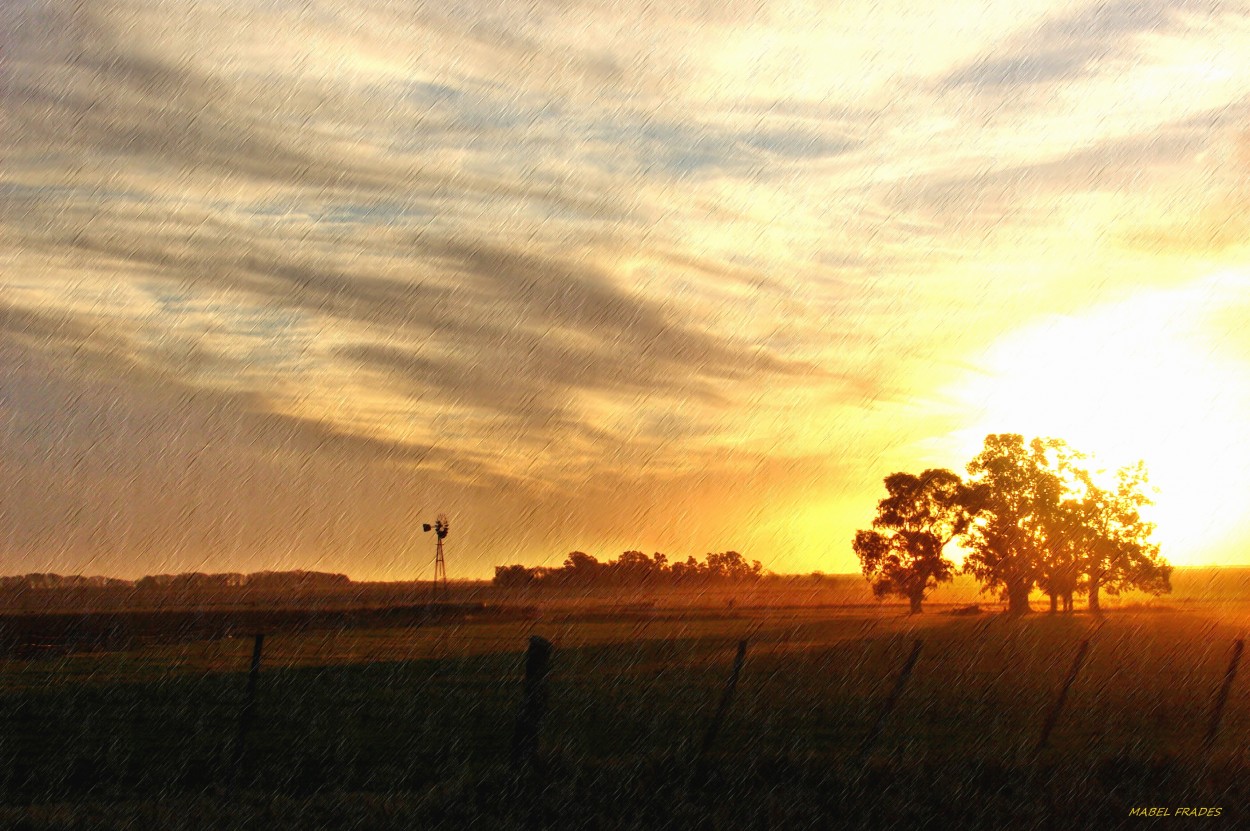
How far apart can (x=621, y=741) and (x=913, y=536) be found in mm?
87476

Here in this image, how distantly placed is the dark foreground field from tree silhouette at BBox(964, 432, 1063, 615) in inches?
1948

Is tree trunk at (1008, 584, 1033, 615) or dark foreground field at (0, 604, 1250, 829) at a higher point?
tree trunk at (1008, 584, 1033, 615)

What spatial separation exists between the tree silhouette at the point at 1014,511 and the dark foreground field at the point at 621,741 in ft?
162

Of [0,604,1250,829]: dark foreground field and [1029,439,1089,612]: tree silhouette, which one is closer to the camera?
[0,604,1250,829]: dark foreground field

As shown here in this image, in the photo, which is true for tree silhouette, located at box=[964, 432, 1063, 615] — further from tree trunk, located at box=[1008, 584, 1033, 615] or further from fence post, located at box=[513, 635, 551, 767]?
fence post, located at box=[513, 635, 551, 767]

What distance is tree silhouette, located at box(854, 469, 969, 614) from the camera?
101875 millimetres

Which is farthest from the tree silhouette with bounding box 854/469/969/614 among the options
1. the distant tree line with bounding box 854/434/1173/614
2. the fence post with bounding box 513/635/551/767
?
the fence post with bounding box 513/635/551/767

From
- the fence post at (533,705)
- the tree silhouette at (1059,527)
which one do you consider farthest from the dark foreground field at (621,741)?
the tree silhouette at (1059,527)

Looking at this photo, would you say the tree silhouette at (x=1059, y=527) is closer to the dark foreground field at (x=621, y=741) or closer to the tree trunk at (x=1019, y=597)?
the tree trunk at (x=1019, y=597)

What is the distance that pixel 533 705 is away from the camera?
13.4 meters

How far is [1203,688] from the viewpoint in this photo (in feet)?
98.9

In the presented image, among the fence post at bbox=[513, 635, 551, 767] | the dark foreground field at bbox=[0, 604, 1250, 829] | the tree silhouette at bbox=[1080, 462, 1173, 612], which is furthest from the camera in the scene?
the tree silhouette at bbox=[1080, 462, 1173, 612]

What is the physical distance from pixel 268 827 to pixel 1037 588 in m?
94.3

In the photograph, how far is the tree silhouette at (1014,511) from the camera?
94500 mm
